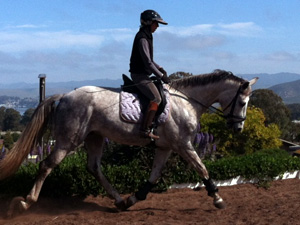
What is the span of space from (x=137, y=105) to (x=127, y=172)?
1.98m

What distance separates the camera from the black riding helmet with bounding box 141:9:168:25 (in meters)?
7.27

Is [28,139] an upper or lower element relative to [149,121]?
lower

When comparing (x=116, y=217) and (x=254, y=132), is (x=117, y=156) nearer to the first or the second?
(x=116, y=217)

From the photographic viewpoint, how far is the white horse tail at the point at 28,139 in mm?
7281

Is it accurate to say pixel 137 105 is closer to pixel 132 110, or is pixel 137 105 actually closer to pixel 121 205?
pixel 132 110

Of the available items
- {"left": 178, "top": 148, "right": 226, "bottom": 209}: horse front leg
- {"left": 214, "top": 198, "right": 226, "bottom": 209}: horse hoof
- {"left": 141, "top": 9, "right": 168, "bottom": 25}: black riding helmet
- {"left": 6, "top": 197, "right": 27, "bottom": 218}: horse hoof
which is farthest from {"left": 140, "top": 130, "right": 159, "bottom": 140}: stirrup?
{"left": 6, "top": 197, "right": 27, "bottom": 218}: horse hoof

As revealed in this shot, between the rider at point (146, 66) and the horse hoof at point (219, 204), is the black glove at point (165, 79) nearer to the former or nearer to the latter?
the rider at point (146, 66)

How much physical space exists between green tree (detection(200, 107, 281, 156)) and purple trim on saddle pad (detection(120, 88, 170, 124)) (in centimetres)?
907

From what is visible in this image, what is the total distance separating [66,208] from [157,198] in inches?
68.4

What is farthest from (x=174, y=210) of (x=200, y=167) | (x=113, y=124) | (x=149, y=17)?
(x=149, y=17)

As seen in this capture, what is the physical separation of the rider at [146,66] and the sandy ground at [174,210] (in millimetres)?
1325

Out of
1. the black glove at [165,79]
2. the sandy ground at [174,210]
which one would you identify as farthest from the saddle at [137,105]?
the sandy ground at [174,210]

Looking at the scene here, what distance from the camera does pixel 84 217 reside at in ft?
23.1

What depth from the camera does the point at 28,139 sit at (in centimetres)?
734
